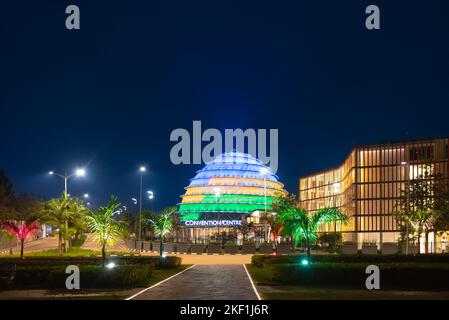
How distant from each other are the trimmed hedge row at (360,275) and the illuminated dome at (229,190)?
113 meters

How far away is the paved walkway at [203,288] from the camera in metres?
25.5

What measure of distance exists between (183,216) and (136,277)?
12000 centimetres

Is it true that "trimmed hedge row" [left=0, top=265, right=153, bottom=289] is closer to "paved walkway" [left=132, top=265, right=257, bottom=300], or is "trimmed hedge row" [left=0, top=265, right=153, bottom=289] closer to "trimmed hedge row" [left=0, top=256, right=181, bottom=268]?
"paved walkway" [left=132, top=265, right=257, bottom=300]

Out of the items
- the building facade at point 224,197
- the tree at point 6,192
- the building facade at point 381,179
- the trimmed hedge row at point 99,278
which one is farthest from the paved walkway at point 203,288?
the tree at point 6,192

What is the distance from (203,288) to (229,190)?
116840mm

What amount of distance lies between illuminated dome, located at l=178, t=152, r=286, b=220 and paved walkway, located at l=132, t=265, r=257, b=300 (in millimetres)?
108338

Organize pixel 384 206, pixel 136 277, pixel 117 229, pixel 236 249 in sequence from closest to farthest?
pixel 136 277, pixel 117 229, pixel 236 249, pixel 384 206

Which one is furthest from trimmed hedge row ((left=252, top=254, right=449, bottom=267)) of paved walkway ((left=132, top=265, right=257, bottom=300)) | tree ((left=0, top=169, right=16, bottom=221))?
tree ((left=0, top=169, right=16, bottom=221))

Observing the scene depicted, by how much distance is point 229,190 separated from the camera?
481 ft

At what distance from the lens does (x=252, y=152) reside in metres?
162

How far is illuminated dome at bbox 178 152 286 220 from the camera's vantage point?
482 ft

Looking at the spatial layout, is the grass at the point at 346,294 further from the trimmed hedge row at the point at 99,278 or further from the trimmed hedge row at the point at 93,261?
the trimmed hedge row at the point at 93,261
